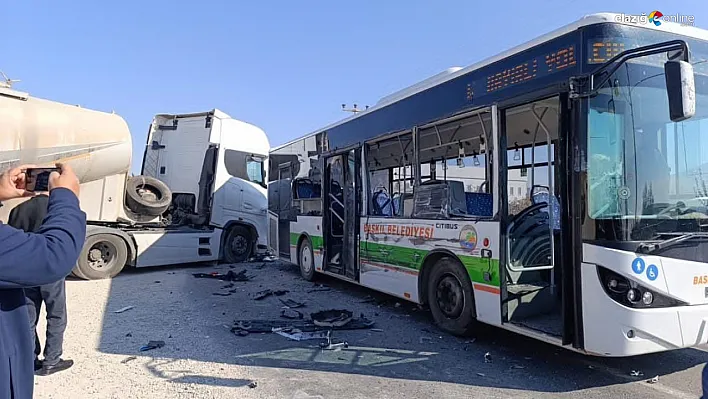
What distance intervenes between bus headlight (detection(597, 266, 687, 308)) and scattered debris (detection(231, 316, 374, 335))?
324cm

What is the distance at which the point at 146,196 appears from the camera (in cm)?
1179

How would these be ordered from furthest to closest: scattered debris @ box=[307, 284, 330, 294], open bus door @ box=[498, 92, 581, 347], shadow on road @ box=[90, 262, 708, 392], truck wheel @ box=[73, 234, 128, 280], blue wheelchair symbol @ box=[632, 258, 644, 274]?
truck wheel @ box=[73, 234, 128, 280]
scattered debris @ box=[307, 284, 330, 294]
shadow on road @ box=[90, 262, 708, 392]
open bus door @ box=[498, 92, 581, 347]
blue wheelchair symbol @ box=[632, 258, 644, 274]

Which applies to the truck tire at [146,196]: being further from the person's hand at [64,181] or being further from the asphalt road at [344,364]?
the person's hand at [64,181]

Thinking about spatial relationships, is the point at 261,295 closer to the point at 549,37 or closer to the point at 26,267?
the point at 549,37

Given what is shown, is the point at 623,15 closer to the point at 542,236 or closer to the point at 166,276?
the point at 542,236

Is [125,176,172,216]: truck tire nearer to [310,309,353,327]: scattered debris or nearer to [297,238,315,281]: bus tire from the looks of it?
[297,238,315,281]: bus tire

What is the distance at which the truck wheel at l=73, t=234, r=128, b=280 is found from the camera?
10.3 metres

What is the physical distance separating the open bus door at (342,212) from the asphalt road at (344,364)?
3.98ft

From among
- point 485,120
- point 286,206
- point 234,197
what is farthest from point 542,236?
point 234,197

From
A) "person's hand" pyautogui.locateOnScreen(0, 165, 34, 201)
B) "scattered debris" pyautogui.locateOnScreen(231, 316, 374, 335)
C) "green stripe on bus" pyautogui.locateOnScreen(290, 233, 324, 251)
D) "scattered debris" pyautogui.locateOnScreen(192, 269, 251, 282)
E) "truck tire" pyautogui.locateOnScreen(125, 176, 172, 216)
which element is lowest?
"scattered debris" pyautogui.locateOnScreen(231, 316, 374, 335)

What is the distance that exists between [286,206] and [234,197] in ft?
8.98

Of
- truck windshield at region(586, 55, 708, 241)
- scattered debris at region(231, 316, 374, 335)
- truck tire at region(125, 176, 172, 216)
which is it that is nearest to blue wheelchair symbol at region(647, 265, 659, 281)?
truck windshield at region(586, 55, 708, 241)

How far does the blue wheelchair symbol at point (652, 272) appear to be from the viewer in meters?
3.76

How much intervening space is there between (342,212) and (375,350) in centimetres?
357
